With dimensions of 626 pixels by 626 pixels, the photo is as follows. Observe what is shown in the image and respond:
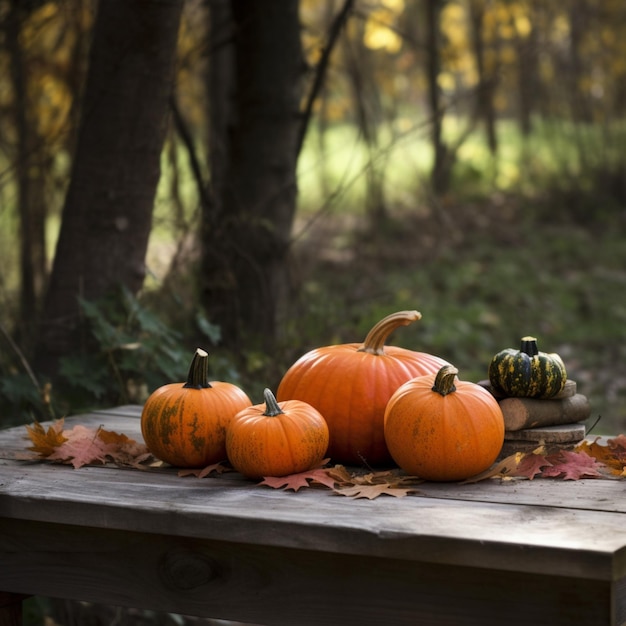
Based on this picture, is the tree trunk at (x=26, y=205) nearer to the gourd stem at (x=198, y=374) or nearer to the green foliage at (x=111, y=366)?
the green foliage at (x=111, y=366)

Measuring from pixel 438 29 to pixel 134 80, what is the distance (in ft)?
24.5

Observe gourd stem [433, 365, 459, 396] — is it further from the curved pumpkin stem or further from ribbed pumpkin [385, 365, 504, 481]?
the curved pumpkin stem

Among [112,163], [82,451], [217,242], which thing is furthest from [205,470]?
[217,242]

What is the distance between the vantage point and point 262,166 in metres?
4.99

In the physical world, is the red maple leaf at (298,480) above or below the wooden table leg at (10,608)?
above

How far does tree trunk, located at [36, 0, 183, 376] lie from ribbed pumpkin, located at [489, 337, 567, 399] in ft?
6.27

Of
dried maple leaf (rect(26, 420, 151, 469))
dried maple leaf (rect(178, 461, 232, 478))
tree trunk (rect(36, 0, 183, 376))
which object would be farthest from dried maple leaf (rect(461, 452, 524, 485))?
tree trunk (rect(36, 0, 183, 376))

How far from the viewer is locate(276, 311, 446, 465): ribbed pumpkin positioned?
2.50 m

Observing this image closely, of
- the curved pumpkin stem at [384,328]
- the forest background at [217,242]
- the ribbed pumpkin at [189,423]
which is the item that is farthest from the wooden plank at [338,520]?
the forest background at [217,242]

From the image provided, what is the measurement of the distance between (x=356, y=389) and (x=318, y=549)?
72 centimetres

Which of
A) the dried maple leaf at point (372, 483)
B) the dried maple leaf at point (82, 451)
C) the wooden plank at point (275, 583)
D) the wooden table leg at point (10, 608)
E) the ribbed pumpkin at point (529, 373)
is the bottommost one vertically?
the wooden table leg at point (10, 608)

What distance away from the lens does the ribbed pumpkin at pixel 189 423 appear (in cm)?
239

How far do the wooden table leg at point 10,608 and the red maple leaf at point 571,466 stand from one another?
1368mm

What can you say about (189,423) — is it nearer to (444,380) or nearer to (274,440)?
(274,440)
